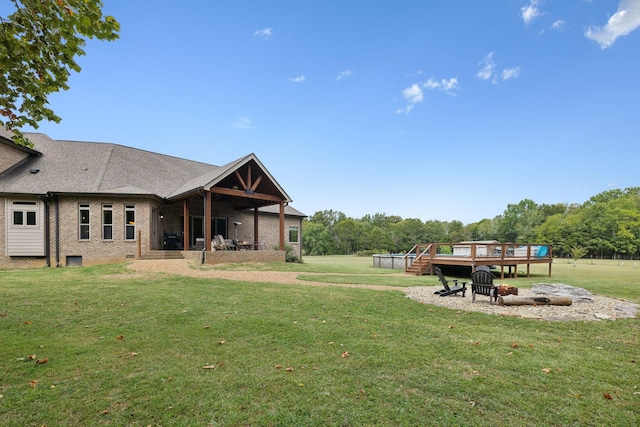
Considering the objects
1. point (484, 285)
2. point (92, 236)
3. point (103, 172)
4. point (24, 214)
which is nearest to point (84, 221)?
point (92, 236)

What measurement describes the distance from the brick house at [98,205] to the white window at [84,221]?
0.14 ft

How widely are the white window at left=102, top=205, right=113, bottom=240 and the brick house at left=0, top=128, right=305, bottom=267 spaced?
0.04 metres

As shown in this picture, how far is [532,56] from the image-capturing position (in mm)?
21219

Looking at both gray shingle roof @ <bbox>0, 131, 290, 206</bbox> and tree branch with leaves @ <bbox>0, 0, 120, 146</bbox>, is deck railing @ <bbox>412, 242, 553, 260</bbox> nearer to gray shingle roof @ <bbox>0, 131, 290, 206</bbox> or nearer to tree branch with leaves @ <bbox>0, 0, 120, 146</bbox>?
gray shingle roof @ <bbox>0, 131, 290, 206</bbox>

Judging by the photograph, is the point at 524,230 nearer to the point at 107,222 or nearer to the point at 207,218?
the point at 207,218

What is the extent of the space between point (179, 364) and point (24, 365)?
182cm

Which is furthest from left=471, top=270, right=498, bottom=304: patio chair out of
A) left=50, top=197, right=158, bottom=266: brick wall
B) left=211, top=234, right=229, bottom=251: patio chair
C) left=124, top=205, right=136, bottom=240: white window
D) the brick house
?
left=124, top=205, right=136, bottom=240: white window

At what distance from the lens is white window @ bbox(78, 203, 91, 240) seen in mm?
16766

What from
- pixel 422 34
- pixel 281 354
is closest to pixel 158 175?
pixel 422 34

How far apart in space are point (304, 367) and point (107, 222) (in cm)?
1734

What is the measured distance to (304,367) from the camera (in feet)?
12.5

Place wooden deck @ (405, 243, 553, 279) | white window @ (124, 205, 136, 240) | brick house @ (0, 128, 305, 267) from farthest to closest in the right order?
white window @ (124, 205, 136, 240), brick house @ (0, 128, 305, 267), wooden deck @ (405, 243, 553, 279)

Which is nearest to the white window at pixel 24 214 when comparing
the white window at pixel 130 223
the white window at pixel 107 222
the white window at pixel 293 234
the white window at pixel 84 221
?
the white window at pixel 84 221

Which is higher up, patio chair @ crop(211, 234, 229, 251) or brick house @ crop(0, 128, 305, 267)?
brick house @ crop(0, 128, 305, 267)
